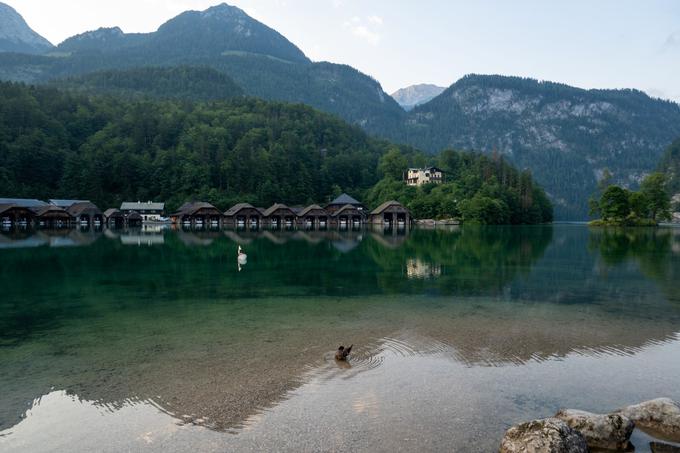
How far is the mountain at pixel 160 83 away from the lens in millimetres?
164750

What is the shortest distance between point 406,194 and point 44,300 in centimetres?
9354

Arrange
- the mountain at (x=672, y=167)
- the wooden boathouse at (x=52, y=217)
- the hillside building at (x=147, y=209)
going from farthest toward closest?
the mountain at (x=672, y=167) → the hillside building at (x=147, y=209) → the wooden boathouse at (x=52, y=217)

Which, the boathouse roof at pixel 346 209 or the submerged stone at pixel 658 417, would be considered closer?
the submerged stone at pixel 658 417

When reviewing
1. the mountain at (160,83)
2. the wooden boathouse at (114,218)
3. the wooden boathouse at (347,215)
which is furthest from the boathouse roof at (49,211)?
the mountain at (160,83)

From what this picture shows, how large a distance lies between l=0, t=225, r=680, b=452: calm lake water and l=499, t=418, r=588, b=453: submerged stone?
1.62 feet

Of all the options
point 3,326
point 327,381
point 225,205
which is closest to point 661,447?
point 327,381

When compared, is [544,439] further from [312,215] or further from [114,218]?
[114,218]

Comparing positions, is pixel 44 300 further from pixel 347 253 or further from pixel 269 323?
pixel 347 253

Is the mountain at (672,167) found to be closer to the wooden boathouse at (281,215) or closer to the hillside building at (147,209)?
the wooden boathouse at (281,215)

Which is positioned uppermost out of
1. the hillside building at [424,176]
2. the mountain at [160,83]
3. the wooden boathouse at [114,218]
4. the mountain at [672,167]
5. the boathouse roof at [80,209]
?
the mountain at [160,83]

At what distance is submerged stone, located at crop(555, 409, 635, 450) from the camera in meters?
6.51

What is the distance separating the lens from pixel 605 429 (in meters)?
6.60

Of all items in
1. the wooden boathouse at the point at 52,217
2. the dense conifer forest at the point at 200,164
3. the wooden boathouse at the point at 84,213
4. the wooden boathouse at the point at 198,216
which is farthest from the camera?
the dense conifer forest at the point at 200,164

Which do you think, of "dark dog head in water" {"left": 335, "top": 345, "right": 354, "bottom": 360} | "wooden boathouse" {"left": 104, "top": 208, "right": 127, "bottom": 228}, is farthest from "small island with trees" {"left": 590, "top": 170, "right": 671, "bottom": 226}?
"wooden boathouse" {"left": 104, "top": 208, "right": 127, "bottom": 228}
